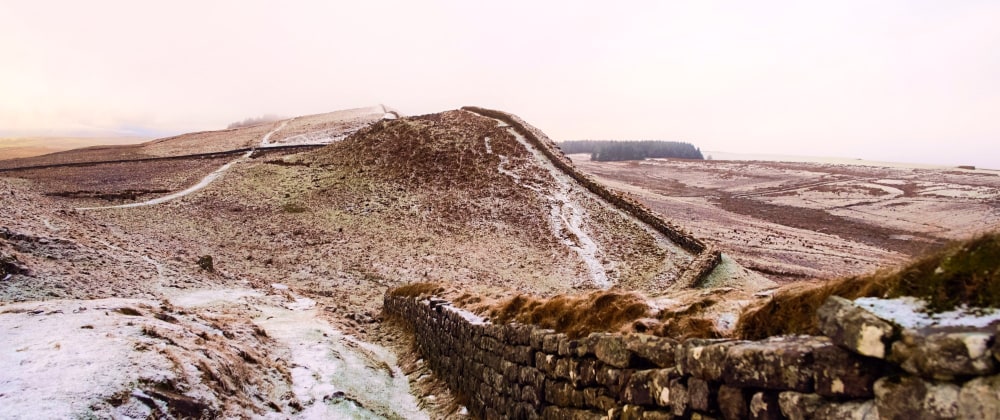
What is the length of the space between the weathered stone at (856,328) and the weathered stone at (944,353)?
69 mm

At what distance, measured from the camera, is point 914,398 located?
108 inches

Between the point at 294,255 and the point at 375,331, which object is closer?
the point at 375,331

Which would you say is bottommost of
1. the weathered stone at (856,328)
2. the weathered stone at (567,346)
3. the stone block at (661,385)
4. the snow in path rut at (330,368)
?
the snow in path rut at (330,368)

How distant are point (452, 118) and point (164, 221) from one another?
23.2 m

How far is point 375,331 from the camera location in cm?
Answer: 1582

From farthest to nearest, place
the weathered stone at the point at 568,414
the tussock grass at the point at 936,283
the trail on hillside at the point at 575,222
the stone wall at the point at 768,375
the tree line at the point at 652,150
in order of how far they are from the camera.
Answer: the tree line at the point at 652,150 < the trail on hillside at the point at 575,222 < the weathered stone at the point at 568,414 < the tussock grass at the point at 936,283 < the stone wall at the point at 768,375

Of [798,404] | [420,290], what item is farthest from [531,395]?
[420,290]

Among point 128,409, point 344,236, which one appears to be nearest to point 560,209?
point 344,236

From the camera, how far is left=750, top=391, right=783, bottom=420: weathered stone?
3.55m

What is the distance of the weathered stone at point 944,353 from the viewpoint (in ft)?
8.15

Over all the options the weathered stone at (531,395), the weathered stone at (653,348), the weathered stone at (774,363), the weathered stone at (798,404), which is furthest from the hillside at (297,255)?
the weathered stone at (531,395)

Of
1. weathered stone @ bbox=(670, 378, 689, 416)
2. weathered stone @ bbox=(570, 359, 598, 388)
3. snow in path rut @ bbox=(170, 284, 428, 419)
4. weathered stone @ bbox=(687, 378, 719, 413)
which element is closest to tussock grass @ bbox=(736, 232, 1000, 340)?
weathered stone @ bbox=(687, 378, 719, 413)

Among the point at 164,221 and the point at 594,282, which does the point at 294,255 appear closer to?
the point at 164,221

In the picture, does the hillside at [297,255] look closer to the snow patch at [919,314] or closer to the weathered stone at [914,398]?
the snow patch at [919,314]
